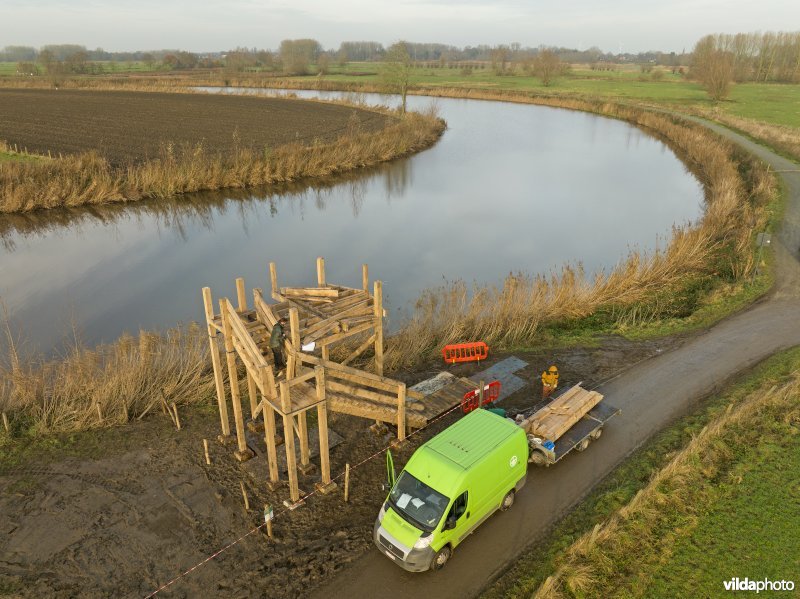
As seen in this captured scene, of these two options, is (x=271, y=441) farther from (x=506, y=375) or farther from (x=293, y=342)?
(x=506, y=375)

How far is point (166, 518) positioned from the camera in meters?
11.8

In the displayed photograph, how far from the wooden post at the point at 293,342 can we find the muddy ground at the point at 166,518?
2.88 metres

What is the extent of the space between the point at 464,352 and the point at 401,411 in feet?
17.8

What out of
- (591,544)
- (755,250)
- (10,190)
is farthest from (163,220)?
(755,250)

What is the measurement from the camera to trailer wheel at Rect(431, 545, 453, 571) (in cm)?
1041

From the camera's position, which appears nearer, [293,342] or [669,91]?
[293,342]

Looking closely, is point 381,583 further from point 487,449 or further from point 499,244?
point 499,244

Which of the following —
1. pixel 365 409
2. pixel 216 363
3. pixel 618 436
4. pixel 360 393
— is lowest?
pixel 618 436

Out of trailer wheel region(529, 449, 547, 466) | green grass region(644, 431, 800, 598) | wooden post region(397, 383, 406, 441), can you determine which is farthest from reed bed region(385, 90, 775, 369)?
green grass region(644, 431, 800, 598)

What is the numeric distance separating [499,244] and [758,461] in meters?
19.6

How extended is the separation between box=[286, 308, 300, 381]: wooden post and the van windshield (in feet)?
11.1

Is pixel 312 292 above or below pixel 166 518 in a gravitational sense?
above

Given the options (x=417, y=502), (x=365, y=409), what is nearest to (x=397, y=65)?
(x=365, y=409)

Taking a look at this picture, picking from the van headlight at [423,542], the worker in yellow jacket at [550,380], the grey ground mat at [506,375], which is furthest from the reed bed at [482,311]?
the van headlight at [423,542]
